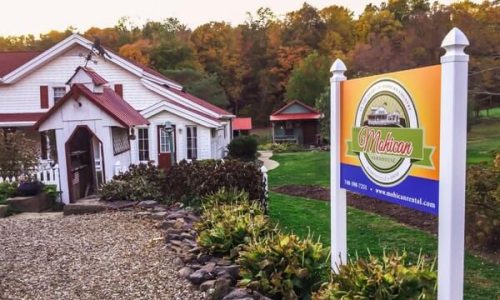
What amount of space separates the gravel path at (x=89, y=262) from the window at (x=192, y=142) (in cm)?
1224

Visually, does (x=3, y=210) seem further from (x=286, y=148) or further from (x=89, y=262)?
(x=286, y=148)

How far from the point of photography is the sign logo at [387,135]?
11.0 feet

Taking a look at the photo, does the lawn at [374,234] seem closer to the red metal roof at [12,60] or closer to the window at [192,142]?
the window at [192,142]

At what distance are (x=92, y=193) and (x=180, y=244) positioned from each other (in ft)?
22.1

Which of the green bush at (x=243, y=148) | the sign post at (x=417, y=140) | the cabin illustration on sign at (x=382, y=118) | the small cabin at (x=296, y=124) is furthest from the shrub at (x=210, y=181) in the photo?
the small cabin at (x=296, y=124)

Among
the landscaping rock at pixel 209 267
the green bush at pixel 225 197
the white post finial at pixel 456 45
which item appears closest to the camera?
the white post finial at pixel 456 45

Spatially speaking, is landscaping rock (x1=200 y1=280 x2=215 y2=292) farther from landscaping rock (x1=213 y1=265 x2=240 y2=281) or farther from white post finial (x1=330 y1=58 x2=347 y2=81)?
white post finial (x1=330 y1=58 x2=347 y2=81)

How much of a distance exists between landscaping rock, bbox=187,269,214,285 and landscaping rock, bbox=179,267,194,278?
0.17 metres

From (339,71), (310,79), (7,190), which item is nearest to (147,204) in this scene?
(7,190)

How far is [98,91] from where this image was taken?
459 inches

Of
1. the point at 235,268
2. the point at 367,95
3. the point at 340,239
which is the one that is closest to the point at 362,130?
the point at 367,95

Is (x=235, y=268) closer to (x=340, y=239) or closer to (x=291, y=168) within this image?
(x=340, y=239)

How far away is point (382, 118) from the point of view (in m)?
3.73

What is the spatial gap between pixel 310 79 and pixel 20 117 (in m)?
30.0
